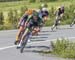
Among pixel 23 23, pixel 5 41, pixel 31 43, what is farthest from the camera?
pixel 5 41

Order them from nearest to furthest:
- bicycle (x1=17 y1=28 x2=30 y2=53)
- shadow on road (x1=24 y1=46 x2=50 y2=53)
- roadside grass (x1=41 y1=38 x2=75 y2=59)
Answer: roadside grass (x1=41 y1=38 x2=75 y2=59)
bicycle (x1=17 y1=28 x2=30 y2=53)
shadow on road (x1=24 y1=46 x2=50 y2=53)

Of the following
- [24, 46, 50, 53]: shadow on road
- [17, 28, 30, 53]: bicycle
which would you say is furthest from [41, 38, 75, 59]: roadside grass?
[17, 28, 30, 53]: bicycle

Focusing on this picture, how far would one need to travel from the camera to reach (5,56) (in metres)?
15.9

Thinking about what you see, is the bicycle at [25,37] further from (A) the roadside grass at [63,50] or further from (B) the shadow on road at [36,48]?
(A) the roadside grass at [63,50]

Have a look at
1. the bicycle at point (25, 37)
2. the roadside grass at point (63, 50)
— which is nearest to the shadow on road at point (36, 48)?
the bicycle at point (25, 37)

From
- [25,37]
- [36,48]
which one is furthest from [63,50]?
[36,48]

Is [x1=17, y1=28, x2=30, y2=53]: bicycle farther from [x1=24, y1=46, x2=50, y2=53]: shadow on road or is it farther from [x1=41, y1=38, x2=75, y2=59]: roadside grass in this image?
[x1=41, y1=38, x2=75, y2=59]: roadside grass

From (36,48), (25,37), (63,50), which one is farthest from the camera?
(36,48)

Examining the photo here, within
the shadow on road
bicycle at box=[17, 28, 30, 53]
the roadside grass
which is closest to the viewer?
the roadside grass

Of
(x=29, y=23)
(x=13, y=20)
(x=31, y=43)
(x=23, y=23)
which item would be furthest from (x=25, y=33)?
(x=13, y=20)

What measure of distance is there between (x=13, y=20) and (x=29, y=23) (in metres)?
16.0

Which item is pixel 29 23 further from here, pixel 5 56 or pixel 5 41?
pixel 5 41

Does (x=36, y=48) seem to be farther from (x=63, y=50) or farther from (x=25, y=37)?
(x=63, y=50)

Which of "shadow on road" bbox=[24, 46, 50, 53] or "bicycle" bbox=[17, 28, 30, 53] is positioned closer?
"bicycle" bbox=[17, 28, 30, 53]
